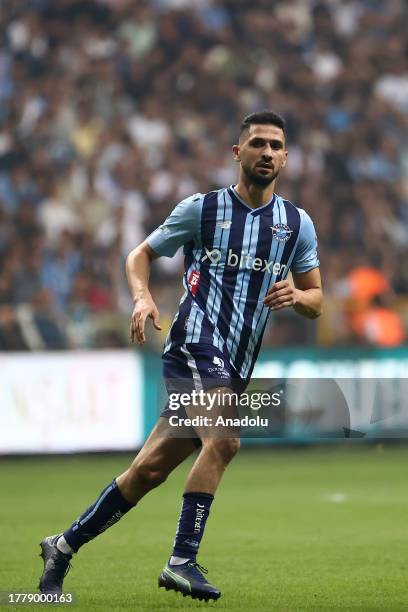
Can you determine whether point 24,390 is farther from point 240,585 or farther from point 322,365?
point 240,585

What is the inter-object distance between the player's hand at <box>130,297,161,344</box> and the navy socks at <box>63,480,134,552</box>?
76 centimetres

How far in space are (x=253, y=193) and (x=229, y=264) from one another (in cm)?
35

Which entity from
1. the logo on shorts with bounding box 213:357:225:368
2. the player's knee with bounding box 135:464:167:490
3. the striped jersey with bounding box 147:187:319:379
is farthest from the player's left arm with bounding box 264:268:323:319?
the player's knee with bounding box 135:464:167:490

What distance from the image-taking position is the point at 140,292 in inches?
212

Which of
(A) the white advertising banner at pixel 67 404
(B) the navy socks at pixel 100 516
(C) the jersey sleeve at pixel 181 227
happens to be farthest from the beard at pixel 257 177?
(A) the white advertising banner at pixel 67 404

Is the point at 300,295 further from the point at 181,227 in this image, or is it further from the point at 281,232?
the point at 181,227

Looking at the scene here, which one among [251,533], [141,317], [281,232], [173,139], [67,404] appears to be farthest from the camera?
[173,139]

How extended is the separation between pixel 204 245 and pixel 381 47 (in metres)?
12.5

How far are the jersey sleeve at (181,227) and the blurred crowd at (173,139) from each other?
766 cm

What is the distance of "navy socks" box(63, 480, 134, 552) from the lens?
17.9 feet

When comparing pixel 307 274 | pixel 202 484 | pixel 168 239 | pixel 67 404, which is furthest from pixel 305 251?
pixel 67 404

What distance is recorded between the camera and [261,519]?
8992 millimetres

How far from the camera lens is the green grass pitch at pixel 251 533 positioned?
5.66 metres

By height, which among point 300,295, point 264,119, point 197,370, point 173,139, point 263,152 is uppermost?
point 173,139
